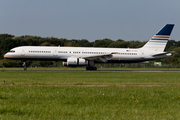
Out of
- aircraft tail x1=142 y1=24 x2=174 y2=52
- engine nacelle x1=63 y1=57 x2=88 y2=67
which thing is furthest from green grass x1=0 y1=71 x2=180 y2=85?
aircraft tail x1=142 y1=24 x2=174 y2=52

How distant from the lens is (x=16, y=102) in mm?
11641

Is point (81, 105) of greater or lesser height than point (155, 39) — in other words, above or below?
below

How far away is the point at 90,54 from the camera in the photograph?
4600cm

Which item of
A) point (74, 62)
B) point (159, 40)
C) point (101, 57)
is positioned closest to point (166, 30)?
point (159, 40)

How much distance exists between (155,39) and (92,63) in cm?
1318

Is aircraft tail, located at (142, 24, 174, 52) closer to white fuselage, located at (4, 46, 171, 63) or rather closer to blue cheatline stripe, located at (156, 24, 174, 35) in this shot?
blue cheatline stripe, located at (156, 24, 174, 35)

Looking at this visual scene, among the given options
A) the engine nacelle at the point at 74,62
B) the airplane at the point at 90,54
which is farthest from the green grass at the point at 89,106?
the airplane at the point at 90,54

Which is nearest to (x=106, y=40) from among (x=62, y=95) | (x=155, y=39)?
(x=155, y=39)

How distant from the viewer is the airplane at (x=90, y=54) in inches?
1713

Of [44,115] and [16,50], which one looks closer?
[44,115]

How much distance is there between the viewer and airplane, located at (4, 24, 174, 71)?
4350 cm

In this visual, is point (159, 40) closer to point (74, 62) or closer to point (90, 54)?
point (90, 54)

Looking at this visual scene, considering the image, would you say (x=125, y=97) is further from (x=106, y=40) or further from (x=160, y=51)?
(x=106, y=40)

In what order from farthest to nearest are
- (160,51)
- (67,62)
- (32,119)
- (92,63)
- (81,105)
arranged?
(160,51), (92,63), (67,62), (81,105), (32,119)
